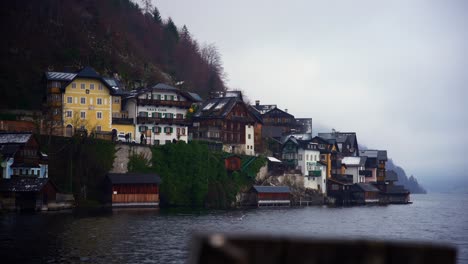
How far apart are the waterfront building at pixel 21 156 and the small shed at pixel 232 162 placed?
36244 mm

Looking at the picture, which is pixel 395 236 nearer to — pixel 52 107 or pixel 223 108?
pixel 52 107

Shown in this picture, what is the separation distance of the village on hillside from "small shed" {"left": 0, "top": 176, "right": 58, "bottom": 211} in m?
0.12

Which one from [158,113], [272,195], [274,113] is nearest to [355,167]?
[274,113]

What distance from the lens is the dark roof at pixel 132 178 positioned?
8900cm

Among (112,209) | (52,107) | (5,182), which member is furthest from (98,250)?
(52,107)

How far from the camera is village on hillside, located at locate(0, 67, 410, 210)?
263ft

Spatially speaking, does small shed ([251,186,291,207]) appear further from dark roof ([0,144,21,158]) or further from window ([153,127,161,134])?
dark roof ([0,144,21,158])

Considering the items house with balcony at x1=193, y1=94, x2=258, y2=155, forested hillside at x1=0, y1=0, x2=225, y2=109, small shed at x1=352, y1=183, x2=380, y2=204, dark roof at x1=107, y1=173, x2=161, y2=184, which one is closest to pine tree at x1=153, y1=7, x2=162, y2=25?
forested hillside at x1=0, y1=0, x2=225, y2=109

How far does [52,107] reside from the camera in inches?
3895

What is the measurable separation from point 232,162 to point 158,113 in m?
15.8

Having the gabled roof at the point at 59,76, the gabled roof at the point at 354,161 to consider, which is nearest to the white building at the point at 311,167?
the gabled roof at the point at 354,161

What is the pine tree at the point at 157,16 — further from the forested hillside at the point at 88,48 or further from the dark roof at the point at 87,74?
the dark roof at the point at 87,74

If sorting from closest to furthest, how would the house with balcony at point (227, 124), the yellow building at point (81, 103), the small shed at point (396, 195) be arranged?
the yellow building at point (81, 103)
the house with balcony at point (227, 124)
the small shed at point (396, 195)

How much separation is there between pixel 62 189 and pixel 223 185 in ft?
98.0
